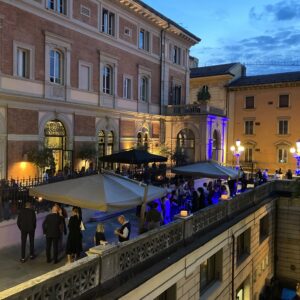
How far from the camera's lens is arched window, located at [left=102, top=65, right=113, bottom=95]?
2441 cm

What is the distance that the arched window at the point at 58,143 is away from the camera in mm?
20372

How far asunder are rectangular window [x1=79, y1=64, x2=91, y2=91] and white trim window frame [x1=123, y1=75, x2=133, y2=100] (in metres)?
3.87

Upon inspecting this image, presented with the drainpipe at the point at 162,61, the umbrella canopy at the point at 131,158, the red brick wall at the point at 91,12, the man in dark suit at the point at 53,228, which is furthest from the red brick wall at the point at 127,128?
the man in dark suit at the point at 53,228

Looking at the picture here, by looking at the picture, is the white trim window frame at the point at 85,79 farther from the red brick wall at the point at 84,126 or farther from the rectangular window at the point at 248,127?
the rectangular window at the point at 248,127

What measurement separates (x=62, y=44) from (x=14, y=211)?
1234cm

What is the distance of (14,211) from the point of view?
36.7ft

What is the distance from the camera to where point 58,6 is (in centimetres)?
2031

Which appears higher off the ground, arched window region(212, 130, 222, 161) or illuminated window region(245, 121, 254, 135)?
illuminated window region(245, 121, 254, 135)

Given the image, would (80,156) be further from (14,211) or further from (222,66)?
(222,66)

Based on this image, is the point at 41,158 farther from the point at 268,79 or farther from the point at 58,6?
the point at 268,79

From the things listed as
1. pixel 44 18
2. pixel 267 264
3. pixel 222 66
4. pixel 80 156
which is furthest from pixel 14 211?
pixel 222 66

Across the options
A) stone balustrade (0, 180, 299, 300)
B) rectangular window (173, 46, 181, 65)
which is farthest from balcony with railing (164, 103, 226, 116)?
stone balustrade (0, 180, 299, 300)

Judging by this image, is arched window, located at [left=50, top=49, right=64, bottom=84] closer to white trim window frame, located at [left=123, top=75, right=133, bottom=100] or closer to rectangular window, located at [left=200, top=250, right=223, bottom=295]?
white trim window frame, located at [left=123, top=75, right=133, bottom=100]

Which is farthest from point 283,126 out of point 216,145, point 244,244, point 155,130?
point 244,244
